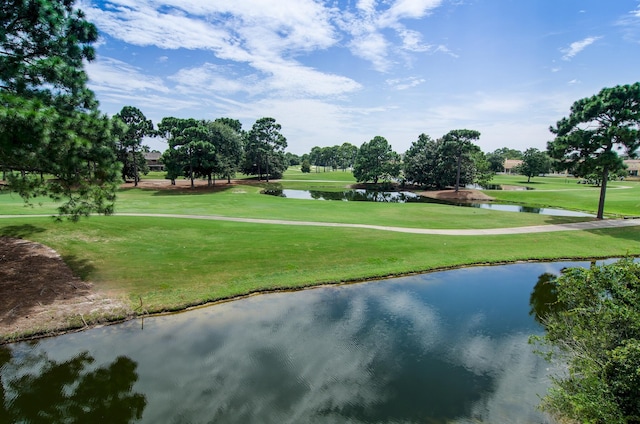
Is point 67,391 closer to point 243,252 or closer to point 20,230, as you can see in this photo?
point 243,252

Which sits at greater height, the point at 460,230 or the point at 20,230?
the point at 20,230

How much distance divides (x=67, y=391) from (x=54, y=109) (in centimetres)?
758

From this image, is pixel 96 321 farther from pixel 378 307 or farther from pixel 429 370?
pixel 429 370

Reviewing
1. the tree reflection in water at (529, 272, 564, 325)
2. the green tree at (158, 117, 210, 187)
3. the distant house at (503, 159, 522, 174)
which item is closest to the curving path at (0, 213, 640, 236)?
the tree reflection in water at (529, 272, 564, 325)

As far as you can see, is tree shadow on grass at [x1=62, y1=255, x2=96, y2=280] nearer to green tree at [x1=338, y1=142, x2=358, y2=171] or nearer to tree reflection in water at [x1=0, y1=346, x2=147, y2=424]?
tree reflection in water at [x1=0, y1=346, x2=147, y2=424]

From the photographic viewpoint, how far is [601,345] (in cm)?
647

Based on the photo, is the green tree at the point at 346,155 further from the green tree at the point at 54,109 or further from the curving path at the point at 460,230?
the green tree at the point at 54,109

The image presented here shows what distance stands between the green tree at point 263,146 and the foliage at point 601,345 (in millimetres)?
69672

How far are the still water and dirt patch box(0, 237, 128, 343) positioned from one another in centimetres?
75

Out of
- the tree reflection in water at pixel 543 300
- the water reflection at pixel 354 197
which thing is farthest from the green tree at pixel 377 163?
the tree reflection in water at pixel 543 300

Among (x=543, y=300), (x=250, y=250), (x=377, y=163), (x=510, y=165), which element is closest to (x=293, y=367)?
(x=250, y=250)

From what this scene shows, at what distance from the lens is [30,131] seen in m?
8.80

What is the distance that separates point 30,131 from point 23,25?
566 cm

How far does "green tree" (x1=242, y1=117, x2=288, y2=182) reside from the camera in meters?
74.1
